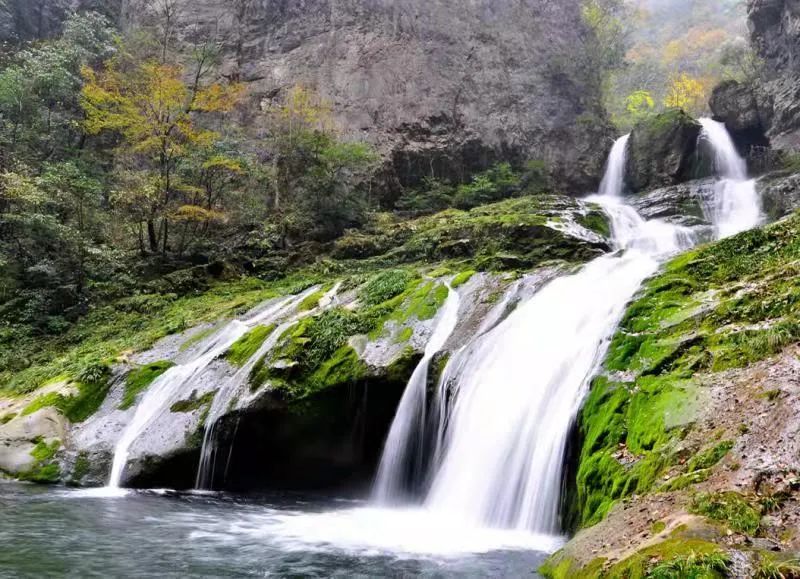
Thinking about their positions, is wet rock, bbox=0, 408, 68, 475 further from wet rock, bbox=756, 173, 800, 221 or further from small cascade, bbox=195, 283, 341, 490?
wet rock, bbox=756, 173, 800, 221

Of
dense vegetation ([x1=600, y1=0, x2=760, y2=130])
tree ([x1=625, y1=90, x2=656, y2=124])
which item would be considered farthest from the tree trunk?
tree ([x1=625, y1=90, x2=656, y2=124])

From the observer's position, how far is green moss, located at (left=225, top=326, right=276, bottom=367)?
12.7m

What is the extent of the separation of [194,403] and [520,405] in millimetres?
6796

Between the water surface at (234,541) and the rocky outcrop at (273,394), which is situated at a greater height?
the rocky outcrop at (273,394)

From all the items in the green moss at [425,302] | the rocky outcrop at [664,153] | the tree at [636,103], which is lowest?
the green moss at [425,302]

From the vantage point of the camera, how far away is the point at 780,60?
25.9 meters

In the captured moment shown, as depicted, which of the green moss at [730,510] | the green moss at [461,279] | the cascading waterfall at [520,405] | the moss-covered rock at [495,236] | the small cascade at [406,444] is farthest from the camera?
the moss-covered rock at [495,236]

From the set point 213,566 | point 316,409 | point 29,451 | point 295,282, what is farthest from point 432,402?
point 295,282

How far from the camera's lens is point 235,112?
29.5 meters

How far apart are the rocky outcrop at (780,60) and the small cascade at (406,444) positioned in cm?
2063

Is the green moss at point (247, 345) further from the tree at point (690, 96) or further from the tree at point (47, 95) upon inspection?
the tree at point (690, 96)

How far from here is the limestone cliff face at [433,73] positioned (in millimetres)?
28625

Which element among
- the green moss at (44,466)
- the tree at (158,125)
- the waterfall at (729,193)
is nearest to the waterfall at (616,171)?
the waterfall at (729,193)

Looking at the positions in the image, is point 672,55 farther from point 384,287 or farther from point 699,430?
point 699,430
